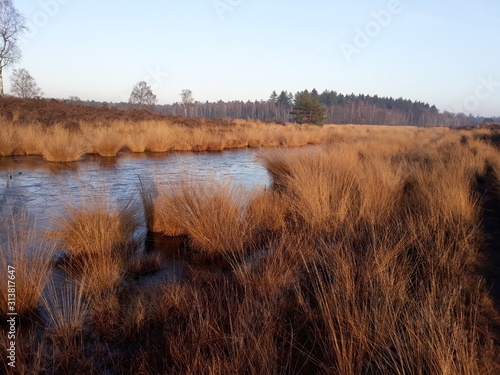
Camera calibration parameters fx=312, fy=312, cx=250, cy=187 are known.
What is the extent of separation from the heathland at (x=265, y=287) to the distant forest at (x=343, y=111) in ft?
253

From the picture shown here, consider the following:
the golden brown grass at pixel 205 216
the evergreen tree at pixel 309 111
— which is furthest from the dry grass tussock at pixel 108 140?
the evergreen tree at pixel 309 111

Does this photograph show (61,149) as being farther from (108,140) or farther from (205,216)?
(205,216)

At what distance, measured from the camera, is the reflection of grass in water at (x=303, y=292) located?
188 centimetres

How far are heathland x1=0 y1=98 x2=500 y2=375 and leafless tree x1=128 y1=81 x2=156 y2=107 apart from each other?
4863 centimetres

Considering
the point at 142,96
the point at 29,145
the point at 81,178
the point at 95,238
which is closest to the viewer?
the point at 95,238

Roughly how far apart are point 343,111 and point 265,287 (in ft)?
304

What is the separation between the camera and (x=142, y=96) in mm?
49938

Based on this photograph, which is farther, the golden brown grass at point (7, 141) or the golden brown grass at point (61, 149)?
the golden brown grass at point (7, 141)

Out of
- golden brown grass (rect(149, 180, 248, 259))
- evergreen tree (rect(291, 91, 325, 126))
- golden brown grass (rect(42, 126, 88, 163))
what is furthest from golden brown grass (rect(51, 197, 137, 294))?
evergreen tree (rect(291, 91, 325, 126))

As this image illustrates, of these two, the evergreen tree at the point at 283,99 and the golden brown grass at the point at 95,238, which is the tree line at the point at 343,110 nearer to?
the evergreen tree at the point at 283,99

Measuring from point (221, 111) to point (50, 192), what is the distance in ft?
312

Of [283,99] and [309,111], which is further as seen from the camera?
[283,99]

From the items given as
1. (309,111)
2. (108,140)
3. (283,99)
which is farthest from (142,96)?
(283,99)

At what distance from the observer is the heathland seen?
6.33 ft
